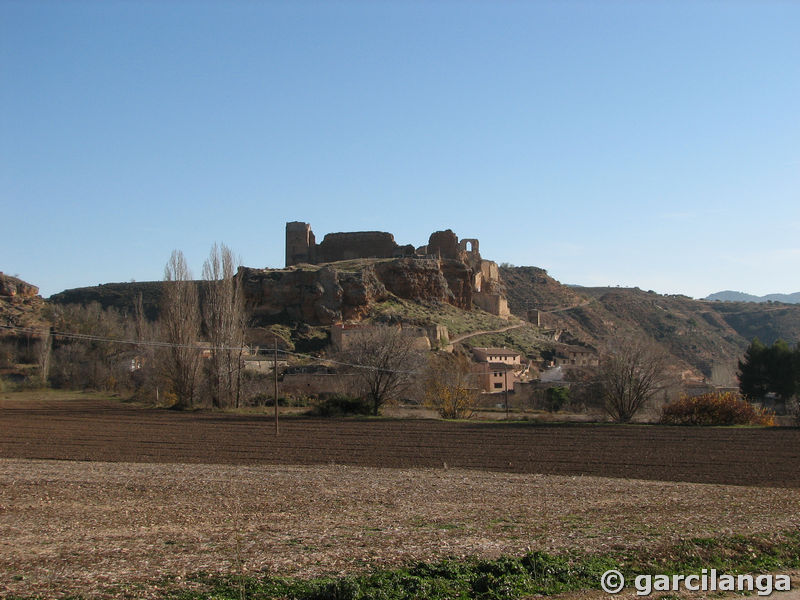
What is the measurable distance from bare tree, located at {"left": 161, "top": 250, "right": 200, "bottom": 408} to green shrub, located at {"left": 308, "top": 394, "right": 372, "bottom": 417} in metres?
9.02

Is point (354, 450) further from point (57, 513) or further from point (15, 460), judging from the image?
point (57, 513)

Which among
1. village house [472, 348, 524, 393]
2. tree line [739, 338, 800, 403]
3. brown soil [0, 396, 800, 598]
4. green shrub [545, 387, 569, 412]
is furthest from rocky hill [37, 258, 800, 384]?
brown soil [0, 396, 800, 598]

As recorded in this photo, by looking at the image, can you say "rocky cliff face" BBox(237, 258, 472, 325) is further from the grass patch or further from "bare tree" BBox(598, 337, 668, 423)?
the grass patch

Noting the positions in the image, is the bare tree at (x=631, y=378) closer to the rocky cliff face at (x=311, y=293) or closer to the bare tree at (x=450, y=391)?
the bare tree at (x=450, y=391)

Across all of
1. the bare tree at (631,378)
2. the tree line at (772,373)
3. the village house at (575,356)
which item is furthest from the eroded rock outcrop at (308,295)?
the tree line at (772,373)

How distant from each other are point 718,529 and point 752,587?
100 inches

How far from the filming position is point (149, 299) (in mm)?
85000

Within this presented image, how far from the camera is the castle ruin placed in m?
77.0

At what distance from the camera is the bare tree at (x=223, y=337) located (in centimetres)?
4172

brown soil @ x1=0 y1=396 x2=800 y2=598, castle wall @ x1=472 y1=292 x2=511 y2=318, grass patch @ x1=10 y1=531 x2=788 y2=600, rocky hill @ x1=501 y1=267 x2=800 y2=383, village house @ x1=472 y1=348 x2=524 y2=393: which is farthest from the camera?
rocky hill @ x1=501 y1=267 x2=800 y2=383

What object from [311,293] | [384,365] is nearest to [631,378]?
[384,365]

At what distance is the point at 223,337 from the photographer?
42.0m

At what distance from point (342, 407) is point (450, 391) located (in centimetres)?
592

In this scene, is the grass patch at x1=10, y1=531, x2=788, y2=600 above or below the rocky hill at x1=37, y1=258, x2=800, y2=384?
below
